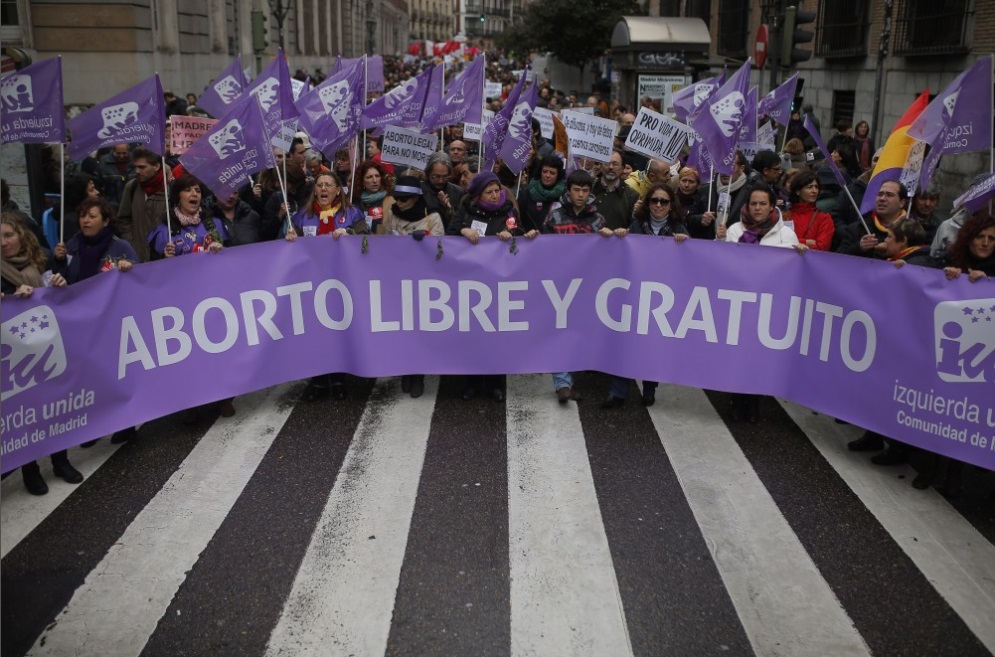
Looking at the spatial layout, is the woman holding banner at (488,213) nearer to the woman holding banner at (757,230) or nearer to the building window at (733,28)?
the woman holding banner at (757,230)

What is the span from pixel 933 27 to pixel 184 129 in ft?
49.0

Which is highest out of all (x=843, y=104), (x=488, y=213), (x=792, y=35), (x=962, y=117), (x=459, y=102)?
(x=792, y=35)

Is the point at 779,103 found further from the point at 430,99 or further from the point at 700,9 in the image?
the point at 700,9

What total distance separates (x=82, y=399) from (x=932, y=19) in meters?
17.2

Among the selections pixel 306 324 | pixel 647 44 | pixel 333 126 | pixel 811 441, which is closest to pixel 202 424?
pixel 306 324

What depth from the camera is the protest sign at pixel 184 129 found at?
8.28 m

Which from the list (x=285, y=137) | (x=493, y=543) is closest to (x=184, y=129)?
(x=285, y=137)

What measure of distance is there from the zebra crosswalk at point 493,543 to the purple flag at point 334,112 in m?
2.59

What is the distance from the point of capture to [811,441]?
21.4 feet

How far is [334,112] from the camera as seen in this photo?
26.3 ft

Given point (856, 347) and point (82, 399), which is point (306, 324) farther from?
point (856, 347)

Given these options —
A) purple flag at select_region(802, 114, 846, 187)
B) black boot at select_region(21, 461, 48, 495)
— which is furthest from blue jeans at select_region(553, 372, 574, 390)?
black boot at select_region(21, 461, 48, 495)

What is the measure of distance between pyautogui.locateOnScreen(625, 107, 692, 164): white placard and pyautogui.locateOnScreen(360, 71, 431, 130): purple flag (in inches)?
97.5

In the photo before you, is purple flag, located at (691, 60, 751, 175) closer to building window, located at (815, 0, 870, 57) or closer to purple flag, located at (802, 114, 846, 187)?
purple flag, located at (802, 114, 846, 187)
